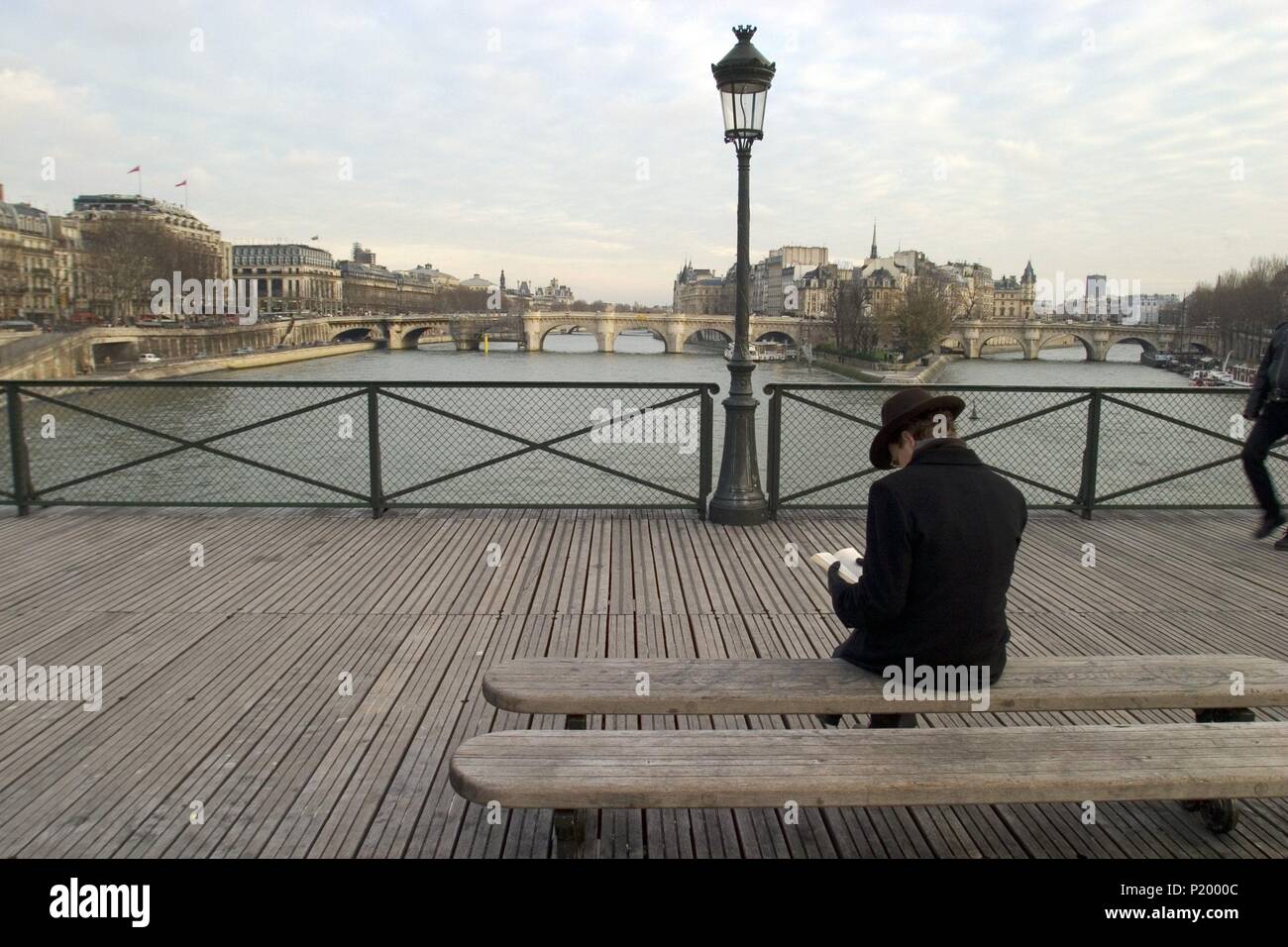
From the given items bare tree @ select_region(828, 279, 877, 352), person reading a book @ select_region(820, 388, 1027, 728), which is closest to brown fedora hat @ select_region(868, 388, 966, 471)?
person reading a book @ select_region(820, 388, 1027, 728)

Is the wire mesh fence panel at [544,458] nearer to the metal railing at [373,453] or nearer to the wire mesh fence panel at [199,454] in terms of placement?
the metal railing at [373,453]

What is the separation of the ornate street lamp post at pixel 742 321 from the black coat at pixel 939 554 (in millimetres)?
4589

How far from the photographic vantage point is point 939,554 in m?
2.67

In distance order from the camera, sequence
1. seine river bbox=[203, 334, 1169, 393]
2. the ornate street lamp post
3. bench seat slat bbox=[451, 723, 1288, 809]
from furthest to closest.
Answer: seine river bbox=[203, 334, 1169, 393] < the ornate street lamp post < bench seat slat bbox=[451, 723, 1288, 809]

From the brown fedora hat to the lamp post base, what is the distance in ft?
14.8

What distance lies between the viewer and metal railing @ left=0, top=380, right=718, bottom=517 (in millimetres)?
7645

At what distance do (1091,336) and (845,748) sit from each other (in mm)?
90008

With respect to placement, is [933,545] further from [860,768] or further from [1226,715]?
[1226,715]

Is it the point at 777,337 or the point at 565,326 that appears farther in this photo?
the point at 777,337

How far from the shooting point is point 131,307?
74.4 metres

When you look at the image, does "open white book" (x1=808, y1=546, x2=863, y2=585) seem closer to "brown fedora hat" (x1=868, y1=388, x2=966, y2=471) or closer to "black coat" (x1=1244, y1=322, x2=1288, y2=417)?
"brown fedora hat" (x1=868, y1=388, x2=966, y2=471)

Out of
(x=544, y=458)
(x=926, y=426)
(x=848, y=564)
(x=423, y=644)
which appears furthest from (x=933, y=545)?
(x=544, y=458)
